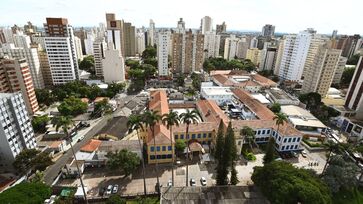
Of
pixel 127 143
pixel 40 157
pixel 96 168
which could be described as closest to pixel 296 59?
pixel 127 143

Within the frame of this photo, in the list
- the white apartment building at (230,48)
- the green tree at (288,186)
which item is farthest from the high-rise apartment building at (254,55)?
the green tree at (288,186)

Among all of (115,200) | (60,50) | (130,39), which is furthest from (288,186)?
(130,39)

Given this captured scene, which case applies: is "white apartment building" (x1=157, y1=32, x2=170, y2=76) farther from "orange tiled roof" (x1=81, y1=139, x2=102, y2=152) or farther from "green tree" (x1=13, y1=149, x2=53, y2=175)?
"green tree" (x1=13, y1=149, x2=53, y2=175)

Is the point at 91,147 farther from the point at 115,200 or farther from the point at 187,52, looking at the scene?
the point at 187,52

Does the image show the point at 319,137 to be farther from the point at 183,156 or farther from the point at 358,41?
the point at 358,41

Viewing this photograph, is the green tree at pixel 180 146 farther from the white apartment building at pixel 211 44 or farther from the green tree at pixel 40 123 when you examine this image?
the white apartment building at pixel 211 44
